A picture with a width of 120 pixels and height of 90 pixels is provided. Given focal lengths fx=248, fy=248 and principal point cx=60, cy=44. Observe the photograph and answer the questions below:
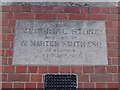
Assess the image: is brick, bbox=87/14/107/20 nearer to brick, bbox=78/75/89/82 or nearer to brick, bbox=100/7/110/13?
brick, bbox=100/7/110/13

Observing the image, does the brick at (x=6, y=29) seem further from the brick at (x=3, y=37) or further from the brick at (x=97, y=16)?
the brick at (x=97, y=16)

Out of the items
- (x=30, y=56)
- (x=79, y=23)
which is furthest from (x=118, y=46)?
(x=30, y=56)

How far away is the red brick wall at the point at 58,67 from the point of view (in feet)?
9.75

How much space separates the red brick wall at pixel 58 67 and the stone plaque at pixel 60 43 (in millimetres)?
62

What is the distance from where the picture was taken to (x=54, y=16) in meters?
3.22

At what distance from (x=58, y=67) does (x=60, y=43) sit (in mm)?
304

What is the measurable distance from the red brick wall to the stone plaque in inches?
2.4

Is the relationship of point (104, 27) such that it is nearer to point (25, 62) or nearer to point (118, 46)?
point (118, 46)

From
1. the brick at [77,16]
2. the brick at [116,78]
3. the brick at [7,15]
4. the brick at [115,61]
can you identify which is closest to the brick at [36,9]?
the brick at [7,15]

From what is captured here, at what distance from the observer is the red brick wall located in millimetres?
2973

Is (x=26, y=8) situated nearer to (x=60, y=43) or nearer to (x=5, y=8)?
(x=5, y=8)

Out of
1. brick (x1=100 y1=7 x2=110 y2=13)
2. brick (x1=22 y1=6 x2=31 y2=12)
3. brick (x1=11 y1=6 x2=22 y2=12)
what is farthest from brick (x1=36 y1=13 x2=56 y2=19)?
brick (x1=100 y1=7 x2=110 y2=13)

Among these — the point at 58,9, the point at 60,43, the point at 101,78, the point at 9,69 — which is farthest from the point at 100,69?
the point at 9,69

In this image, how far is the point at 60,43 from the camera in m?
3.09
